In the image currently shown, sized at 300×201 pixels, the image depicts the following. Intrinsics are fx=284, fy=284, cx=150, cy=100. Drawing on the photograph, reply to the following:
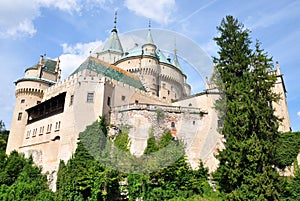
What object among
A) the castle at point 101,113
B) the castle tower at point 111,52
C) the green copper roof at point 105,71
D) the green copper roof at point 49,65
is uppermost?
the castle tower at point 111,52

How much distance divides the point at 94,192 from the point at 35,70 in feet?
80.5

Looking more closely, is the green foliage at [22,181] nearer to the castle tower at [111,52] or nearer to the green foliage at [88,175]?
the green foliage at [88,175]

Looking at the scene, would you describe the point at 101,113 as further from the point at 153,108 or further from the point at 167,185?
the point at 167,185

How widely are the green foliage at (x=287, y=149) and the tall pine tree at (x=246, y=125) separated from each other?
740 centimetres

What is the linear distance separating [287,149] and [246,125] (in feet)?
34.4

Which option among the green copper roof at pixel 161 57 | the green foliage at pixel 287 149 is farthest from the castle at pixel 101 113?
the green copper roof at pixel 161 57

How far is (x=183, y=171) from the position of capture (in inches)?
971

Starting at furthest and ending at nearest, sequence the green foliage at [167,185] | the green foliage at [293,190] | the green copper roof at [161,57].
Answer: the green copper roof at [161,57], the green foliage at [167,185], the green foliage at [293,190]

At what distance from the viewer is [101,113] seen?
101ft

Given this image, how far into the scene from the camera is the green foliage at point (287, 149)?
26688 mm

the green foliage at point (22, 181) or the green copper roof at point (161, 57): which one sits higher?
the green copper roof at point (161, 57)

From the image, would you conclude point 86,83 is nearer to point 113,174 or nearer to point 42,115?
point 42,115

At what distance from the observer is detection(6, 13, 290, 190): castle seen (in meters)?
30.4

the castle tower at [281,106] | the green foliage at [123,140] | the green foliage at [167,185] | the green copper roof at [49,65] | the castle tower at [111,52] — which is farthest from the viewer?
the castle tower at [111,52]
